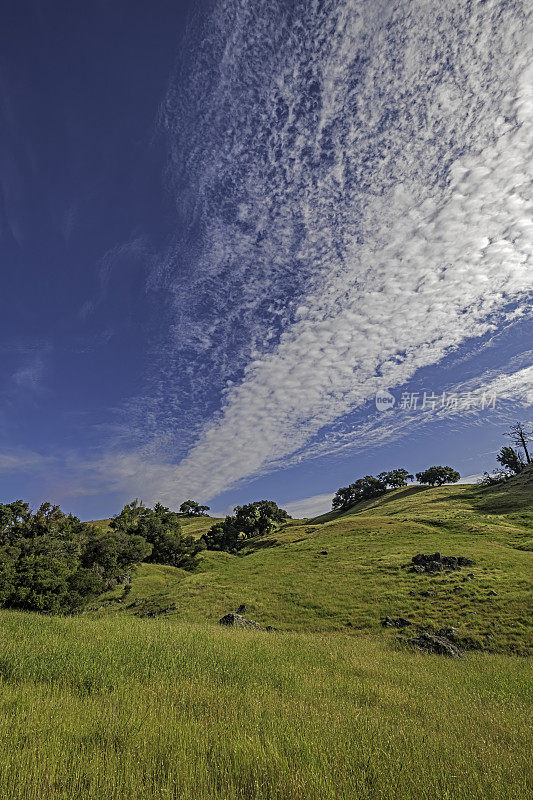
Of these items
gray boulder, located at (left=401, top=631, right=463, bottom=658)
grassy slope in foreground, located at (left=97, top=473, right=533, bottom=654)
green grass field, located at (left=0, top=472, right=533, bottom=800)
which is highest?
green grass field, located at (left=0, top=472, right=533, bottom=800)

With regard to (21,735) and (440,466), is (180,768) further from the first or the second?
(440,466)

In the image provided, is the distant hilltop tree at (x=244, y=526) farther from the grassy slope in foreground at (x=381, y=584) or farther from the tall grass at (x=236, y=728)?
the tall grass at (x=236, y=728)

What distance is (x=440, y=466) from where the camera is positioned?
11562cm

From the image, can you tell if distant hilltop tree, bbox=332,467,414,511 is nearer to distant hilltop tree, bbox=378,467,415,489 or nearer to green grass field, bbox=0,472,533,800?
distant hilltop tree, bbox=378,467,415,489

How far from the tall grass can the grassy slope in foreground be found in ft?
50.9

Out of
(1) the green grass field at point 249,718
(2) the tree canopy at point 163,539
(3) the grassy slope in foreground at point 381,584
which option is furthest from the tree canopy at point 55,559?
(1) the green grass field at point 249,718

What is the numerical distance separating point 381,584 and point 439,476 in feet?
309

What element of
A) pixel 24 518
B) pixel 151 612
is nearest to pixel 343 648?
pixel 151 612

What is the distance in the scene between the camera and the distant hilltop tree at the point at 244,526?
86.5 meters

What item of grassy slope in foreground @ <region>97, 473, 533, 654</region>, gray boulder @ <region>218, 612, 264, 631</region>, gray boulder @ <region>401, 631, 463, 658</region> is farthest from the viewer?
grassy slope in foreground @ <region>97, 473, 533, 654</region>

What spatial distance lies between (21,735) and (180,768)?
99.3 inches

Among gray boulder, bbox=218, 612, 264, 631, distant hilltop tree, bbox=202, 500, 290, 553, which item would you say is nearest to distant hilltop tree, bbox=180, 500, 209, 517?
distant hilltop tree, bbox=202, 500, 290, 553

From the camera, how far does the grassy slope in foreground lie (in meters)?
23.4

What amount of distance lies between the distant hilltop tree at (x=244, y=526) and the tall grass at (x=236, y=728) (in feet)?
265
